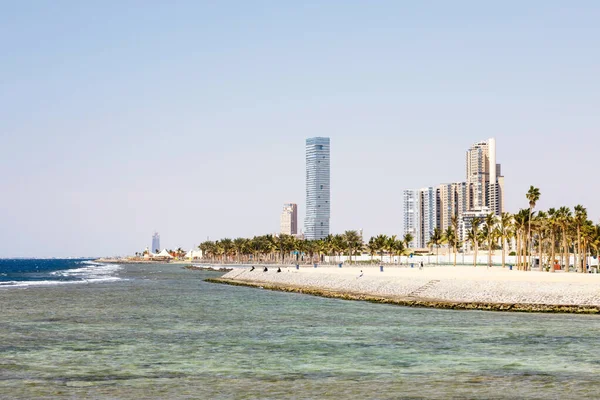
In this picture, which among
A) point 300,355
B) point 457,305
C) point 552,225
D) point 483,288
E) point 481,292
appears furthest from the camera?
point 552,225

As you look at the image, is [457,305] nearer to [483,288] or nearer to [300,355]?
[483,288]

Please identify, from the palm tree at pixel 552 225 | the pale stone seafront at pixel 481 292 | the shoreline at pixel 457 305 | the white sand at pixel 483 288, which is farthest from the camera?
the palm tree at pixel 552 225

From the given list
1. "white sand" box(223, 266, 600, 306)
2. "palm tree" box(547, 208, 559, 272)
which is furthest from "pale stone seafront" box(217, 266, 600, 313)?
"palm tree" box(547, 208, 559, 272)

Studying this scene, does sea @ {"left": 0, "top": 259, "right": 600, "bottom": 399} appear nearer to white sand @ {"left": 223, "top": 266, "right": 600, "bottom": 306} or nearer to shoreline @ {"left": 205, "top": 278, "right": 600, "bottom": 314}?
shoreline @ {"left": 205, "top": 278, "right": 600, "bottom": 314}

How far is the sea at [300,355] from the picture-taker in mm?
26906

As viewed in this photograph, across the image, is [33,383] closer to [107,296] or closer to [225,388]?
[225,388]

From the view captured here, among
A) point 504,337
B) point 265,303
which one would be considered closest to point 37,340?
point 504,337

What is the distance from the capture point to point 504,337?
43219 millimetres

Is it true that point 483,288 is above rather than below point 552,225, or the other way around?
below

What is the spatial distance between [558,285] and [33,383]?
53.0 m

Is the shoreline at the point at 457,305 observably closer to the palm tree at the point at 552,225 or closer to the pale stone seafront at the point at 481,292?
the pale stone seafront at the point at 481,292

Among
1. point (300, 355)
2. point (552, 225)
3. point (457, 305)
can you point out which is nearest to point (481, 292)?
point (457, 305)

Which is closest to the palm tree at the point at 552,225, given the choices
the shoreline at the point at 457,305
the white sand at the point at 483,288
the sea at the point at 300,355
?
the white sand at the point at 483,288

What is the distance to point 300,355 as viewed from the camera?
36656mm
